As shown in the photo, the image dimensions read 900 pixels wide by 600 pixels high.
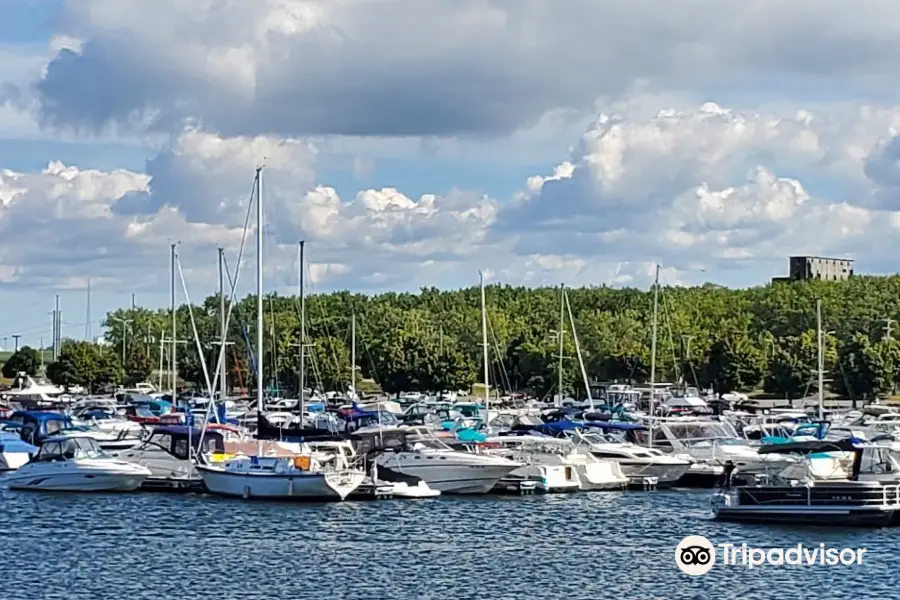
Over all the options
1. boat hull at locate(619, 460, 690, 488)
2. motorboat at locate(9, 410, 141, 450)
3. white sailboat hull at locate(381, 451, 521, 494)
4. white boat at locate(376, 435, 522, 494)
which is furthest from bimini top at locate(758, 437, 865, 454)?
motorboat at locate(9, 410, 141, 450)

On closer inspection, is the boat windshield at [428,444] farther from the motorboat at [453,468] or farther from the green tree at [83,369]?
the green tree at [83,369]

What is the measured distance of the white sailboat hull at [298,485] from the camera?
62.1m

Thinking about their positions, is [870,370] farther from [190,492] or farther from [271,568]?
[271,568]

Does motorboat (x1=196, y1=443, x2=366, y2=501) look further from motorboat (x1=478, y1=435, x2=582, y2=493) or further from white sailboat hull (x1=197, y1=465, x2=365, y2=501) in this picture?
motorboat (x1=478, y1=435, x2=582, y2=493)

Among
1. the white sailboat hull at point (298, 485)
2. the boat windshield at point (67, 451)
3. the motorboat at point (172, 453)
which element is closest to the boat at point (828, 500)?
the white sailboat hull at point (298, 485)

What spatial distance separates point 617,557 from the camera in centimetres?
5094

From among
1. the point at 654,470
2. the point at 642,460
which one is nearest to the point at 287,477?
the point at 642,460

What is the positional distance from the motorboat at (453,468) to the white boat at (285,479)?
349 cm

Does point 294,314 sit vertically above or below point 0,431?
above

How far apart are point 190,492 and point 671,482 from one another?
20.2 m

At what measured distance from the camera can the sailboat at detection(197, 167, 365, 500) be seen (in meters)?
62.2

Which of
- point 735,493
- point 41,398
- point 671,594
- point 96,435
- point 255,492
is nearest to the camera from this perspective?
point 671,594

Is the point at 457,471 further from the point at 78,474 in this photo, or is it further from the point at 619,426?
the point at 78,474

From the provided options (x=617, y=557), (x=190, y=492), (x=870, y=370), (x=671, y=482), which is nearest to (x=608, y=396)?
(x=870, y=370)
